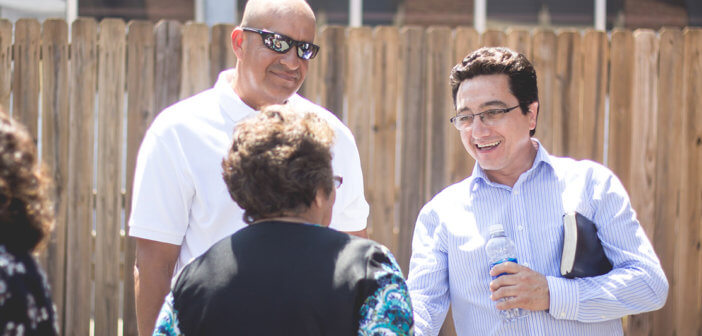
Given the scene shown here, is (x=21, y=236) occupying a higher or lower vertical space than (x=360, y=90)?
lower

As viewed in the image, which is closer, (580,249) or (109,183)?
(580,249)

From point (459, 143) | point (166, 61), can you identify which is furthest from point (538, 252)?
point (166, 61)

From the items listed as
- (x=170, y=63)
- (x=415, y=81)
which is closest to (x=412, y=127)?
(x=415, y=81)

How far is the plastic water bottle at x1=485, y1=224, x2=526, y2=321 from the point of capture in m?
2.16

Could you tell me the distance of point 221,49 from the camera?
407 centimetres

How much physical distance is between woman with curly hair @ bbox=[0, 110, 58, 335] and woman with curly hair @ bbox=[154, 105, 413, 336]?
0.31 meters

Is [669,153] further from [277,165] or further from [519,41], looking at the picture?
[277,165]

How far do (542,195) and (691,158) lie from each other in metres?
2.45

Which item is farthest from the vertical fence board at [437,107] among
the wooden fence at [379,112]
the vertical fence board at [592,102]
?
the vertical fence board at [592,102]

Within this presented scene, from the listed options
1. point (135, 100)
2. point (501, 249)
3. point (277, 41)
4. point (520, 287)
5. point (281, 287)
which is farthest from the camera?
point (135, 100)

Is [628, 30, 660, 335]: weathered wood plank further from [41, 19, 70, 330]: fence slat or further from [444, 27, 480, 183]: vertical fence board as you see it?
[41, 19, 70, 330]: fence slat

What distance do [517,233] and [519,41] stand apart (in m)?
2.20

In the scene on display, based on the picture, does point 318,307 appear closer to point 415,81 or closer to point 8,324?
point 8,324

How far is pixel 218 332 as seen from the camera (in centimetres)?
150
